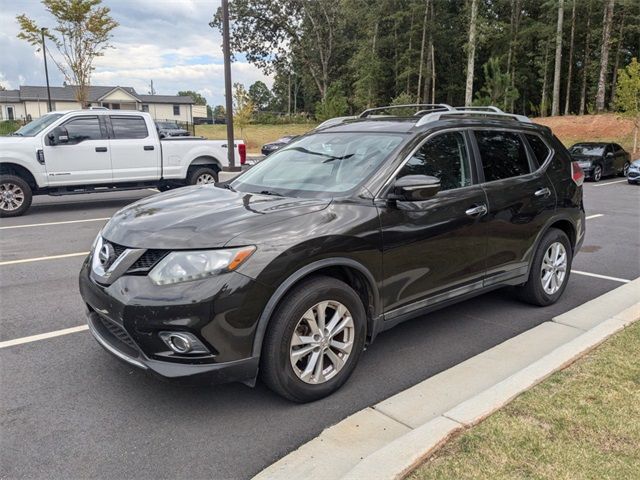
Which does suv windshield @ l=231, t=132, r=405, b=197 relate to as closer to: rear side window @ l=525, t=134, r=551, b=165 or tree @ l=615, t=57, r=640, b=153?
rear side window @ l=525, t=134, r=551, b=165

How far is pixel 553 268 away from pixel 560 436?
2.75 m

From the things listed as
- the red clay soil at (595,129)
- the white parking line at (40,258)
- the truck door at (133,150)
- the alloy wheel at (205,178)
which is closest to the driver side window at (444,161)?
the white parking line at (40,258)

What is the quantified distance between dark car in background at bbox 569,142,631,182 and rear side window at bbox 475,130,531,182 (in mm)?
15617

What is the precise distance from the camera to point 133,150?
11172 mm

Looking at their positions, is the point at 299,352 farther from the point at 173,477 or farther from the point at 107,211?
the point at 107,211

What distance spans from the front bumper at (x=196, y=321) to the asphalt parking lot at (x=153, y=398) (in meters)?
0.37

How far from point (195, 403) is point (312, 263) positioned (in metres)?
1.18

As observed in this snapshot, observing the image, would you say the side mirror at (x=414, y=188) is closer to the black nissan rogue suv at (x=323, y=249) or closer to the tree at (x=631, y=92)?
the black nissan rogue suv at (x=323, y=249)

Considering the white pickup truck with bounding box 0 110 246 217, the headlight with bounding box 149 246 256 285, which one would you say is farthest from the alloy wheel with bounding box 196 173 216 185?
the headlight with bounding box 149 246 256 285

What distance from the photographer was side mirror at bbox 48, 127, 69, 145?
404 inches

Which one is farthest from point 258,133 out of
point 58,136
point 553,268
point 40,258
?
point 553,268

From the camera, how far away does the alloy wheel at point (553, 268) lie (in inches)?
202

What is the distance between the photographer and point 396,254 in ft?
12.1

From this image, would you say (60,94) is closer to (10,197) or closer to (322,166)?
(10,197)
